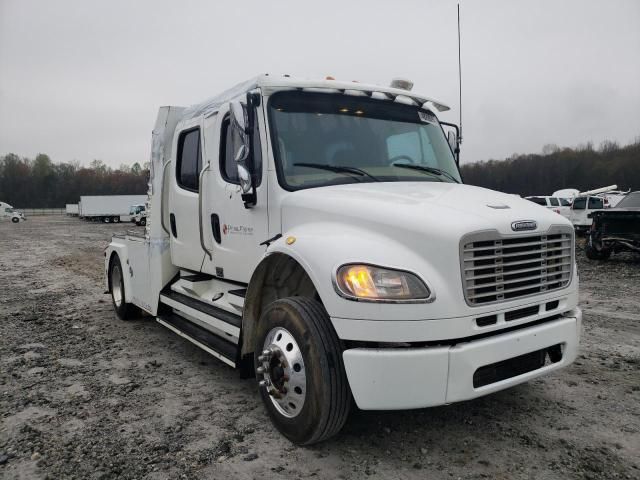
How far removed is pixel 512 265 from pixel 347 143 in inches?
65.3

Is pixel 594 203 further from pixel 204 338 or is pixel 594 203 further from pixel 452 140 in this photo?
pixel 204 338

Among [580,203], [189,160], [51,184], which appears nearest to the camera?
[189,160]

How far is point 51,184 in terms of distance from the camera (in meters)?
101

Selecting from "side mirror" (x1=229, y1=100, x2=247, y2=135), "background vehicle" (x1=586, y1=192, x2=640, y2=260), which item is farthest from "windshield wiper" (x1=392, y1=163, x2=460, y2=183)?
"background vehicle" (x1=586, y1=192, x2=640, y2=260)

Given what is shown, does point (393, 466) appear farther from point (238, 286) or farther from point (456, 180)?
point (456, 180)

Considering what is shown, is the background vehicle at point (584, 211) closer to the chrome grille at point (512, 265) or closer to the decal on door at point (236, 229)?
the chrome grille at point (512, 265)

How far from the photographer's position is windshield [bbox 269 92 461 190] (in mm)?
3854

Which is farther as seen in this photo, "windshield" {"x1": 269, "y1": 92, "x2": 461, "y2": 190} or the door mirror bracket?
"windshield" {"x1": 269, "y1": 92, "x2": 461, "y2": 190}

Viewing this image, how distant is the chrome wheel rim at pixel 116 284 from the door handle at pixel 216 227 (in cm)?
297

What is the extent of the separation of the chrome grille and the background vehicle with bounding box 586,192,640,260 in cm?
1024

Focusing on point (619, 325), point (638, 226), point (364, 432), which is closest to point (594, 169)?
point (638, 226)

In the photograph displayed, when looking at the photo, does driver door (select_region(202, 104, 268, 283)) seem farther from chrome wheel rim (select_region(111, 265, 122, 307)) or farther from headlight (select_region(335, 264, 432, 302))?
chrome wheel rim (select_region(111, 265, 122, 307))

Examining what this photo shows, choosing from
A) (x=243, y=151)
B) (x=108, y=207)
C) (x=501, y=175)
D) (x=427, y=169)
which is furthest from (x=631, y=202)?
(x=108, y=207)

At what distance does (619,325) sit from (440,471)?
15.3ft
